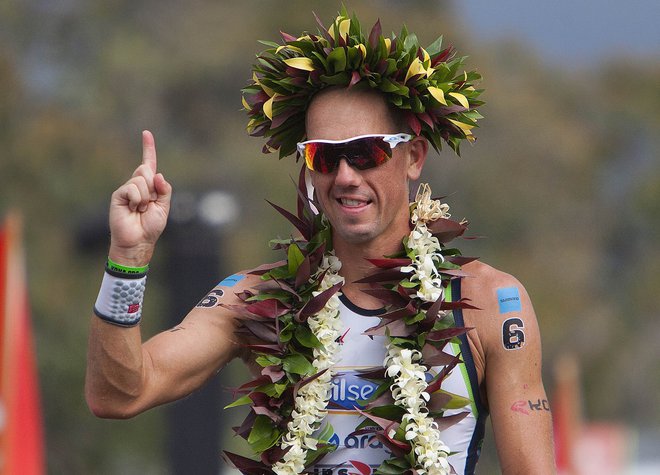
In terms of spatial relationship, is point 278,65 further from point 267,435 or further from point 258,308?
point 267,435

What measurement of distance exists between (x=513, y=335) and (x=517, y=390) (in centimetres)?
18

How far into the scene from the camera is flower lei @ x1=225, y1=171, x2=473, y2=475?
5020 mm

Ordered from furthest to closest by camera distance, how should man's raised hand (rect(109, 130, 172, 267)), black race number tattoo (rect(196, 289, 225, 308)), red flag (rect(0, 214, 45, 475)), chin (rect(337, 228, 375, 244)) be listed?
red flag (rect(0, 214, 45, 475)) → black race number tattoo (rect(196, 289, 225, 308)) → chin (rect(337, 228, 375, 244)) → man's raised hand (rect(109, 130, 172, 267))

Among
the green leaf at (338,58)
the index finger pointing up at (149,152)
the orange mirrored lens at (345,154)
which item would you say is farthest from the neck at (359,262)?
the index finger pointing up at (149,152)

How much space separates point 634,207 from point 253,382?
114 ft

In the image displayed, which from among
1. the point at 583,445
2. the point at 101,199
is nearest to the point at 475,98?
the point at 583,445

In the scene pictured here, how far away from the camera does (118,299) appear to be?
4.59 m

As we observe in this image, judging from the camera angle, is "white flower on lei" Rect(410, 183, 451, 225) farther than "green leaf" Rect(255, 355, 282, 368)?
Yes

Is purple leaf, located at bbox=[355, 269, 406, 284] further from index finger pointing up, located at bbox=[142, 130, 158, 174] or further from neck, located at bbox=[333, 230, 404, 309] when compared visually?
index finger pointing up, located at bbox=[142, 130, 158, 174]

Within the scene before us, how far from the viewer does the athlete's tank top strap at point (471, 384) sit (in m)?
5.07

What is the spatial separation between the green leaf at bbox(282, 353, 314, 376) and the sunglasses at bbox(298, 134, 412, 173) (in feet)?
2.00

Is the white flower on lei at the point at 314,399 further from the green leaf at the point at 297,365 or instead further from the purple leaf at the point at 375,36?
the purple leaf at the point at 375,36

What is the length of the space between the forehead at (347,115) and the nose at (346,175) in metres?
0.10

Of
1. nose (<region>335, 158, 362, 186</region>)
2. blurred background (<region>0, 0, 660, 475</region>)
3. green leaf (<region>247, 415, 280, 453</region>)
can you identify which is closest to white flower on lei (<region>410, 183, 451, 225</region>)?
nose (<region>335, 158, 362, 186</region>)
